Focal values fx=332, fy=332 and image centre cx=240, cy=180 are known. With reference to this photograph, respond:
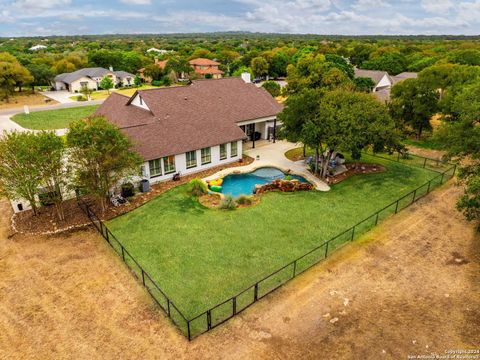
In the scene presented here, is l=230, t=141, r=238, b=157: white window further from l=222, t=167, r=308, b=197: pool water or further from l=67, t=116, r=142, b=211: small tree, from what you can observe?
l=67, t=116, r=142, b=211: small tree

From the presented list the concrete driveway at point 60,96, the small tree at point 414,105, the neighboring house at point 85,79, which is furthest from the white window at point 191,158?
the neighboring house at point 85,79

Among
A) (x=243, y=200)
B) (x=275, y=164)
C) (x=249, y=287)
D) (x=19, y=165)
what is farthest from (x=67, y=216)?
(x=275, y=164)

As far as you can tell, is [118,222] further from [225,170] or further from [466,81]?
[466,81]

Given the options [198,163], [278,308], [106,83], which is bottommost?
[278,308]

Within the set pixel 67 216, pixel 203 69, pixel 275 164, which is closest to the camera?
pixel 67 216

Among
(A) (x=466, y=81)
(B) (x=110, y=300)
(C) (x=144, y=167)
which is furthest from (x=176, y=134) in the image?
(A) (x=466, y=81)

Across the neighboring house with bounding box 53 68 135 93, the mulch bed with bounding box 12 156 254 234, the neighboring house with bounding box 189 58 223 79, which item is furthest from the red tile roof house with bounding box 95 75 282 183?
the neighboring house with bounding box 189 58 223 79

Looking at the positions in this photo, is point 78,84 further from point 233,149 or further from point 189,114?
point 233,149
